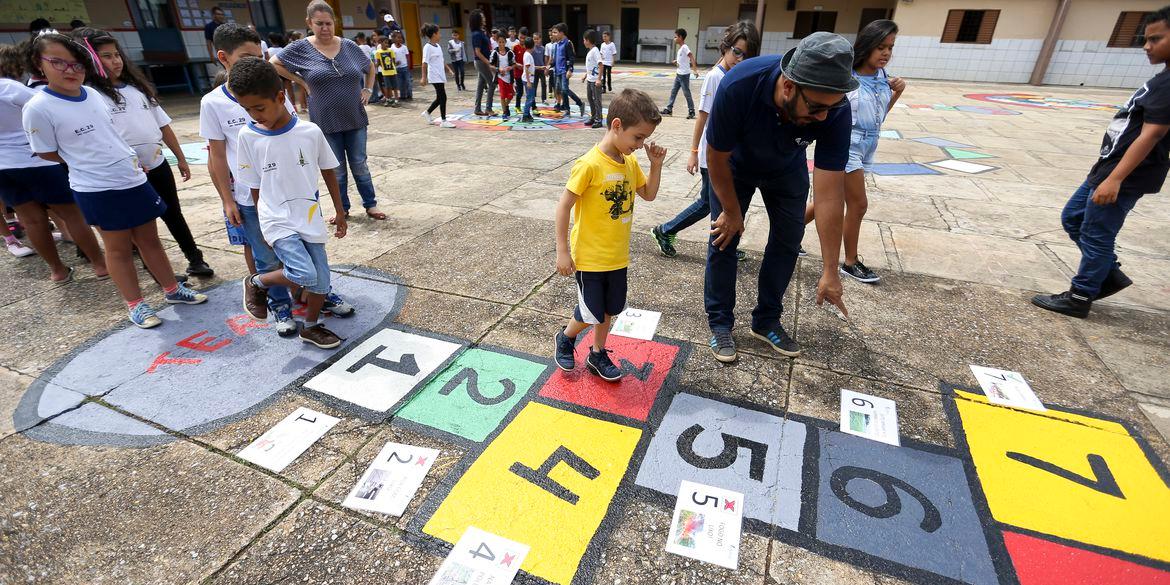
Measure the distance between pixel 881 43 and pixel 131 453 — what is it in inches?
183

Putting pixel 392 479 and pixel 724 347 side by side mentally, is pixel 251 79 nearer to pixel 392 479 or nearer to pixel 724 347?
pixel 392 479

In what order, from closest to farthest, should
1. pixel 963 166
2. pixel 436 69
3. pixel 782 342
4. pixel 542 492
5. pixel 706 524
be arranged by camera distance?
pixel 706 524
pixel 542 492
pixel 782 342
pixel 963 166
pixel 436 69

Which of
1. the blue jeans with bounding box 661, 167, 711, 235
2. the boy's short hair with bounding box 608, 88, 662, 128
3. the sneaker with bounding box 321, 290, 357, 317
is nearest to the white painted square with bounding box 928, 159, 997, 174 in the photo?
the blue jeans with bounding box 661, 167, 711, 235

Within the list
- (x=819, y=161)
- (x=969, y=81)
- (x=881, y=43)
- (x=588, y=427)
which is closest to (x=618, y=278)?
(x=588, y=427)

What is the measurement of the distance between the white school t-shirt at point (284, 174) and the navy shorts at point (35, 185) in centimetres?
214

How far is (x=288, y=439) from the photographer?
2.50 m

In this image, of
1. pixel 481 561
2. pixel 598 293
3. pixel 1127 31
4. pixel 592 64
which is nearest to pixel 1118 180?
pixel 598 293

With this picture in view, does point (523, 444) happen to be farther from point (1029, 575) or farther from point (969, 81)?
point (969, 81)

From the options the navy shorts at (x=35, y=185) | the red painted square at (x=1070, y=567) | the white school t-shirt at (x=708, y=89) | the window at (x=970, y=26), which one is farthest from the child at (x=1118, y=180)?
the window at (x=970, y=26)

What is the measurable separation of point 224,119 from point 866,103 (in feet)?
13.7

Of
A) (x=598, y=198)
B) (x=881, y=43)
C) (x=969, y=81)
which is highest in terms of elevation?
(x=881, y=43)

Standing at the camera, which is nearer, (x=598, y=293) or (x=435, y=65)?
(x=598, y=293)

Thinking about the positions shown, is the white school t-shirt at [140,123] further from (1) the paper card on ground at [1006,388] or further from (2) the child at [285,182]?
(1) the paper card on ground at [1006,388]

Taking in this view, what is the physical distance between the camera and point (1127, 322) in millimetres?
3629
